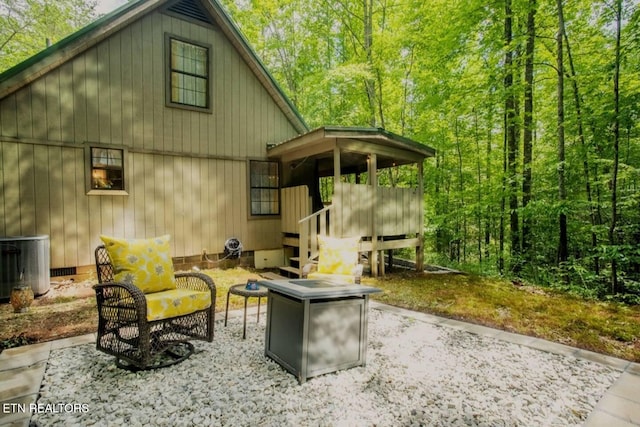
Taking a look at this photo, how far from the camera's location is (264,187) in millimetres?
8109

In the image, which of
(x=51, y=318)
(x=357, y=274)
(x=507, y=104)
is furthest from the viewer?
(x=507, y=104)

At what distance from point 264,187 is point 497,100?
6383mm

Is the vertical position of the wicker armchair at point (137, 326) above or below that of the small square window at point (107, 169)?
below

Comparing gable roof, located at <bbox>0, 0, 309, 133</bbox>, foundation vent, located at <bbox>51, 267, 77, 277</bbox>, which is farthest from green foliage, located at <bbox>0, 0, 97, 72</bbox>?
foundation vent, located at <bbox>51, 267, 77, 277</bbox>

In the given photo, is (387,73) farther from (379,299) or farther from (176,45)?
(379,299)

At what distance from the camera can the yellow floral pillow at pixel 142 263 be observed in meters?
3.12

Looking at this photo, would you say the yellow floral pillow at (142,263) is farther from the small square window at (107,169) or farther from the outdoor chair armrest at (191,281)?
the small square window at (107,169)

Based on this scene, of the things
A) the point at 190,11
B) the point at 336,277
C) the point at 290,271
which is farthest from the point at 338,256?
the point at 190,11

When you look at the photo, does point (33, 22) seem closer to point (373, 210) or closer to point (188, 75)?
point (188, 75)

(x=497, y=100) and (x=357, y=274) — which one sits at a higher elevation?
(x=497, y=100)

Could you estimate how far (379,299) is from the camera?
5.29 meters

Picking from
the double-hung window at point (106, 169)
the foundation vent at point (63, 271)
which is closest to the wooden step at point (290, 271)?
the double-hung window at point (106, 169)

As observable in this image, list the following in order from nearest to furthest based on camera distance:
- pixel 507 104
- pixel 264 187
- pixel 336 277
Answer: pixel 336 277 → pixel 264 187 → pixel 507 104

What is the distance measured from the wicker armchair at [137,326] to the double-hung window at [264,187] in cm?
464
